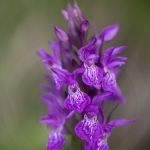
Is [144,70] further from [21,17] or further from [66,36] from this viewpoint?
[66,36]

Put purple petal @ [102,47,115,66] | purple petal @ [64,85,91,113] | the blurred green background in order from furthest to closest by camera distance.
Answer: the blurred green background, purple petal @ [102,47,115,66], purple petal @ [64,85,91,113]

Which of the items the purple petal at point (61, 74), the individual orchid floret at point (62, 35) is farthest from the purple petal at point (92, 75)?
the individual orchid floret at point (62, 35)

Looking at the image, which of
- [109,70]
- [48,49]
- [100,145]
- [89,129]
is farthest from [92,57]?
[48,49]

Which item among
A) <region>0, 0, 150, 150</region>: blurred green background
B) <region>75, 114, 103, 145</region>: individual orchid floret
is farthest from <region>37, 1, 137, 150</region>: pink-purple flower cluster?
<region>0, 0, 150, 150</region>: blurred green background

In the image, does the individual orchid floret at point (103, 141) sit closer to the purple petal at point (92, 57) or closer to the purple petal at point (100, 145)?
the purple petal at point (100, 145)

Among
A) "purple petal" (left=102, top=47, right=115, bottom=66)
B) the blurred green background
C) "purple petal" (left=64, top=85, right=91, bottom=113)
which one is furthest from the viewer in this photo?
the blurred green background

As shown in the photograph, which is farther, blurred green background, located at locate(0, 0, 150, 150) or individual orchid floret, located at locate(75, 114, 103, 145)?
blurred green background, located at locate(0, 0, 150, 150)

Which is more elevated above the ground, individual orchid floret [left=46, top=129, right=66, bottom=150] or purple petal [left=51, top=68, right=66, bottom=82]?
purple petal [left=51, top=68, right=66, bottom=82]

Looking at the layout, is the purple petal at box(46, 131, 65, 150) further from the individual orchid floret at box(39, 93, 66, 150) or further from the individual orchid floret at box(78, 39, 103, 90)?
the individual orchid floret at box(78, 39, 103, 90)
